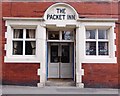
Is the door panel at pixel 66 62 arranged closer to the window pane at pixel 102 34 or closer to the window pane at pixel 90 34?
the window pane at pixel 90 34

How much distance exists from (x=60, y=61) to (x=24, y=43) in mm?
2611

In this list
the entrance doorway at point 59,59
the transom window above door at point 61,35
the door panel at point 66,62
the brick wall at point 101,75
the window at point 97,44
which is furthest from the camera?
the door panel at point 66,62

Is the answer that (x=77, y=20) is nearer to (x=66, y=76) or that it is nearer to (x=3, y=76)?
(x=66, y=76)

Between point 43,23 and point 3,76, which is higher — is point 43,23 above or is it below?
above

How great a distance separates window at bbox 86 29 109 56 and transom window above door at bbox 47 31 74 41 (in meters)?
1.03

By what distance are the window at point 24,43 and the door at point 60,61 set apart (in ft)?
4.89

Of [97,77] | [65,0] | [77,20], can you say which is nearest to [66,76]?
[97,77]

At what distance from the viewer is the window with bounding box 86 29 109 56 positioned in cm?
1317

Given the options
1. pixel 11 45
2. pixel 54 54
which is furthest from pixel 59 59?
pixel 11 45

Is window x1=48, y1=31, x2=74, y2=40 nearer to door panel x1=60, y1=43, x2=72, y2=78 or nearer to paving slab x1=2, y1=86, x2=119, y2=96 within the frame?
door panel x1=60, y1=43, x2=72, y2=78

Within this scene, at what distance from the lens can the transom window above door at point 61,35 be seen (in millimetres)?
13648

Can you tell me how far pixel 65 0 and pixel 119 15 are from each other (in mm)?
3128

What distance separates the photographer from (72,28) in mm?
13391

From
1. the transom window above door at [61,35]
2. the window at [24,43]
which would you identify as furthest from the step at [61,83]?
the transom window above door at [61,35]
